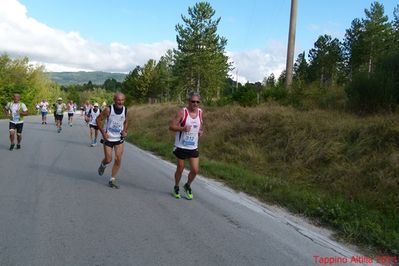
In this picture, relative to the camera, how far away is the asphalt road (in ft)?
15.0

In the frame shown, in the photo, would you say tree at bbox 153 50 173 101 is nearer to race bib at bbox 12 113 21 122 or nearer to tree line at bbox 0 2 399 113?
tree line at bbox 0 2 399 113

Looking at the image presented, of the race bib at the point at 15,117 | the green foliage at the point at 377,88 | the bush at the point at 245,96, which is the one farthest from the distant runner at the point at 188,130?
the bush at the point at 245,96

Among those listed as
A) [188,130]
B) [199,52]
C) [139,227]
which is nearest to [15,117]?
[188,130]

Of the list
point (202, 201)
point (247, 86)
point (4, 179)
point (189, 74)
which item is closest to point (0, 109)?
point (189, 74)

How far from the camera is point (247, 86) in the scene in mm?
21703

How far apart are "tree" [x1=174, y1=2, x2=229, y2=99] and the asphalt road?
37.4 meters

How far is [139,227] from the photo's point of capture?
5.55 meters

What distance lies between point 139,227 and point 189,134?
228 cm

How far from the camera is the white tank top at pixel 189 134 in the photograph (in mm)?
7297

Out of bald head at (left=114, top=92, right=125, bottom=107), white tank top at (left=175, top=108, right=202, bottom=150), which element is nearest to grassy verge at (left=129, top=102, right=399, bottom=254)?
Result: white tank top at (left=175, top=108, right=202, bottom=150)

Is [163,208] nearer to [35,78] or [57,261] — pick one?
[57,261]

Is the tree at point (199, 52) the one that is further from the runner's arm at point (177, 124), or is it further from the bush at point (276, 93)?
the runner's arm at point (177, 124)

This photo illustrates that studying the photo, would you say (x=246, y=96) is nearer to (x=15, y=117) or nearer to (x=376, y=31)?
(x=15, y=117)

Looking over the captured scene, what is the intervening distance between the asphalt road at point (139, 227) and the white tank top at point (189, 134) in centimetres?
98
